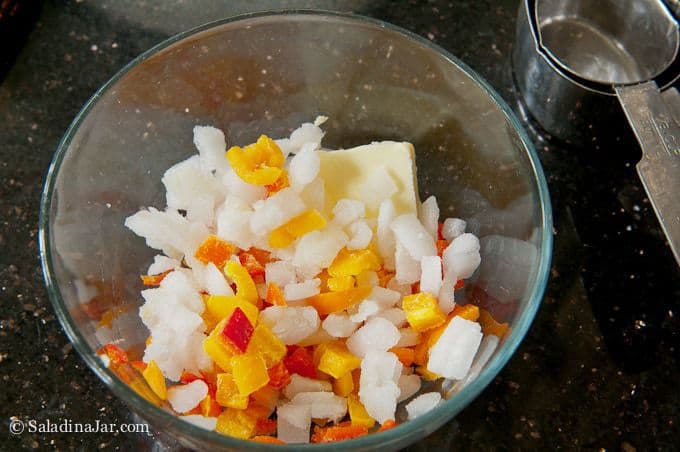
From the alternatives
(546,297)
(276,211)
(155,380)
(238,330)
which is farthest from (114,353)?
(546,297)

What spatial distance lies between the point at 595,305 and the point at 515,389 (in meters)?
0.21

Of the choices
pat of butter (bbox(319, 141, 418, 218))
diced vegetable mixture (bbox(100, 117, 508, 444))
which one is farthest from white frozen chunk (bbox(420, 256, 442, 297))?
pat of butter (bbox(319, 141, 418, 218))

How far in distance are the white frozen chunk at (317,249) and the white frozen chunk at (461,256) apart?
16 centimetres

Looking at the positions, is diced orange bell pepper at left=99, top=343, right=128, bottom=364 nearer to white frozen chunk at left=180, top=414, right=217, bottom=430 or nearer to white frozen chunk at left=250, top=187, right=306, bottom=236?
white frozen chunk at left=180, top=414, right=217, bottom=430

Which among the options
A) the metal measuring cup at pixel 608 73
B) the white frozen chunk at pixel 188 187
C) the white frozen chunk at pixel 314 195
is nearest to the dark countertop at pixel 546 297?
the metal measuring cup at pixel 608 73

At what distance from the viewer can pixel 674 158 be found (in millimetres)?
1232

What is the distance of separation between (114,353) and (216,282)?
0.16 metres

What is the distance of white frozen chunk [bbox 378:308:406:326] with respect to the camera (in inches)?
42.2

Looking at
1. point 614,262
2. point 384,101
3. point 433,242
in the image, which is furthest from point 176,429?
point 614,262

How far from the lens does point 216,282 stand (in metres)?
1.08

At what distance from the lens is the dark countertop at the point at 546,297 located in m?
1.18

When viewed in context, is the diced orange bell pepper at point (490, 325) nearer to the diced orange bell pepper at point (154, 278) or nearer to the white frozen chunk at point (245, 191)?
the white frozen chunk at point (245, 191)

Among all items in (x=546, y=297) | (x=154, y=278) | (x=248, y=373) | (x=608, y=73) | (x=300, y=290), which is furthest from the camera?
(x=608, y=73)

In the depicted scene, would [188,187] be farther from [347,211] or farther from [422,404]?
[422,404]
